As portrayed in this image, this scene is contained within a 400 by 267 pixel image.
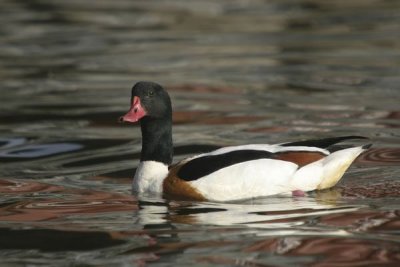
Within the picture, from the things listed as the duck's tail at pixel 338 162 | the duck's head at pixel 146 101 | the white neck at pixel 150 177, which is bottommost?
the white neck at pixel 150 177

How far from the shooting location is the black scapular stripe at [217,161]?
9.95 m

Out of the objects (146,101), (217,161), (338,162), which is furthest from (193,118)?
(338,162)

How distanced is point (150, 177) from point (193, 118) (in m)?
4.30

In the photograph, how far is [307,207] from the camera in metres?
9.62

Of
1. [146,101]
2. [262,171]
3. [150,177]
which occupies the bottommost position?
[150,177]

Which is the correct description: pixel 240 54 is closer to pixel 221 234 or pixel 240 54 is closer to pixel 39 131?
pixel 39 131

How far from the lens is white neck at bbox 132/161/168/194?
10.5 meters

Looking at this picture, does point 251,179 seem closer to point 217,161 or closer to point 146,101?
point 217,161

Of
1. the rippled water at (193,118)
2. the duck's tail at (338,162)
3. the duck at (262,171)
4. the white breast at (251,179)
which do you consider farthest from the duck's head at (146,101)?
the duck's tail at (338,162)

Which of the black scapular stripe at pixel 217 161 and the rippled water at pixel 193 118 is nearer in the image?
the rippled water at pixel 193 118

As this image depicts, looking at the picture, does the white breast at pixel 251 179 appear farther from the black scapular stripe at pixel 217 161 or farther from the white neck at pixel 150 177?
→ the white neck at pixel 150 177

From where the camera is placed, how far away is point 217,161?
10.0m

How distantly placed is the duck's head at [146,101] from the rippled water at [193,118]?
73 cm

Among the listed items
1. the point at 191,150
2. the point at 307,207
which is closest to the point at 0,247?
the point at 307,207
